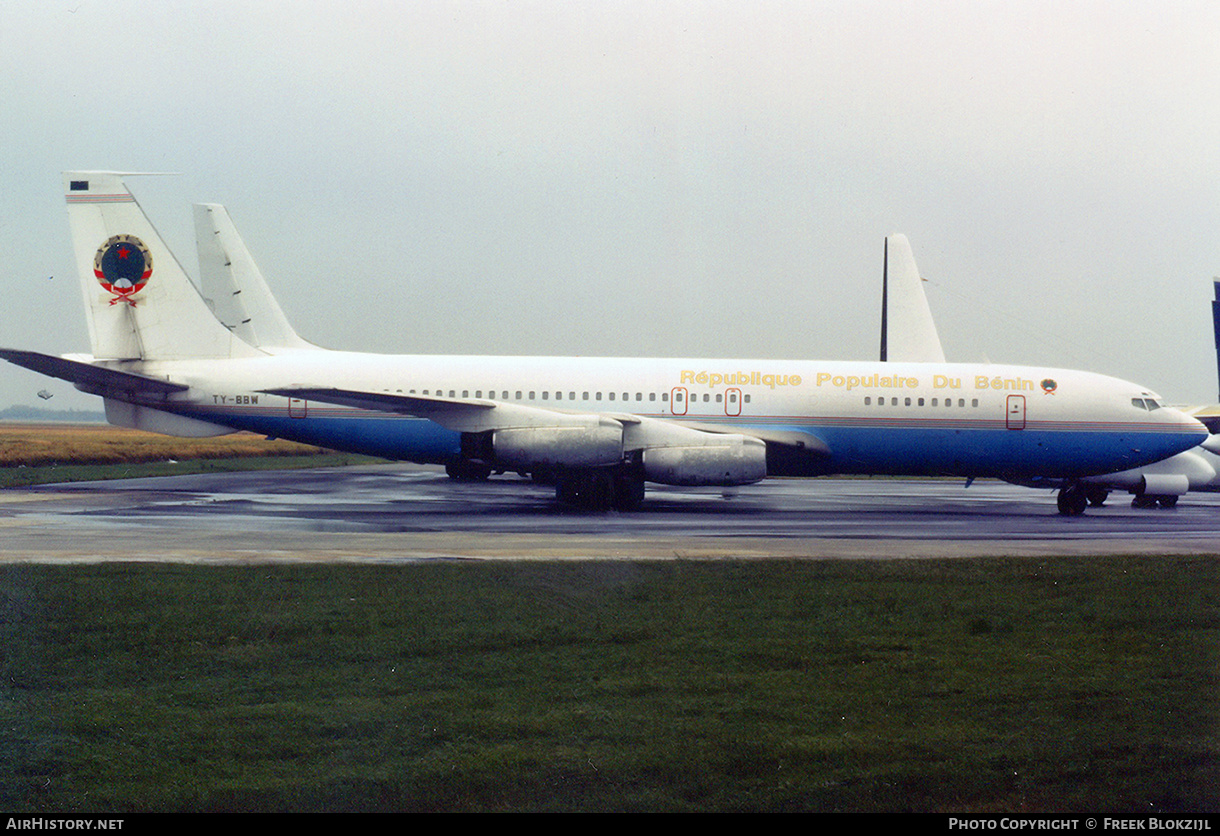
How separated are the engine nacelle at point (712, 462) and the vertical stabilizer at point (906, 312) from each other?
75.2ft

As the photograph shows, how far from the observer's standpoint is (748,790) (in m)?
5.28

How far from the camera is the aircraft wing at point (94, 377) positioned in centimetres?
2398

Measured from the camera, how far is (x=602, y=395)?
26.3 meters

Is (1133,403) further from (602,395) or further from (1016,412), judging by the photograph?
(602,395)

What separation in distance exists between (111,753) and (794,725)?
3707 mm

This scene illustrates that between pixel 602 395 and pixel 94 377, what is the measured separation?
465 inches

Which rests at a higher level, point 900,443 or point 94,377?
point 94,377


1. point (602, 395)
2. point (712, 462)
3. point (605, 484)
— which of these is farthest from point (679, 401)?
point (712, 462)

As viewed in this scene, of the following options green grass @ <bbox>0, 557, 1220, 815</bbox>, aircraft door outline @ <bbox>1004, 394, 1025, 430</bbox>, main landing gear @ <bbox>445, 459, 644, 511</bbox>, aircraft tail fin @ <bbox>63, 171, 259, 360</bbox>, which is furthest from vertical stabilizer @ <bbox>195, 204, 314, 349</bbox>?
green grass @ <bbox>0, 557, 1220, 815</bbox>

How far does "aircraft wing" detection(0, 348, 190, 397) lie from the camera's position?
24.0m

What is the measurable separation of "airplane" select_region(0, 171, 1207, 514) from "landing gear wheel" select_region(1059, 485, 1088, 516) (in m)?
0.04

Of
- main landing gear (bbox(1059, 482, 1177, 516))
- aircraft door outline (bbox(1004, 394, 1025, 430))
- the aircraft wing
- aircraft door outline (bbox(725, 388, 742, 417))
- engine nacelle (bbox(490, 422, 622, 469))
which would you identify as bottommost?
main landing gear (bbox(1059, 482, 1177, 516))

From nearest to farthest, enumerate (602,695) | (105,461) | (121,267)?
1. (602,695)
2. (121,267)
3. (105,461)

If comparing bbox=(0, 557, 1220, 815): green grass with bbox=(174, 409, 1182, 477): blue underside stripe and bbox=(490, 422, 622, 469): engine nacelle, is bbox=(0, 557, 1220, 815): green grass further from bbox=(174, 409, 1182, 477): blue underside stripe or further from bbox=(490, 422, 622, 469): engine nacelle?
bbox=(174, 409, 1182, 477): blue underside stripe
